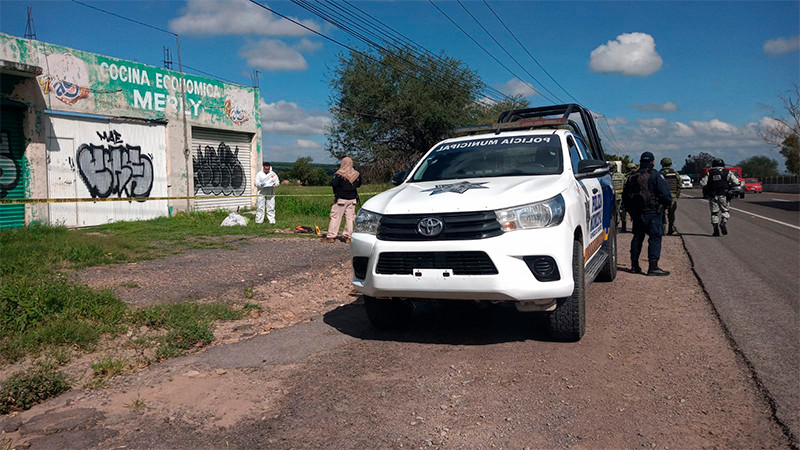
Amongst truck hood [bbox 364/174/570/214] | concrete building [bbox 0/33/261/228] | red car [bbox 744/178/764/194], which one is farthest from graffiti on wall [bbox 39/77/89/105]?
red car [bbox 744/178/764/194]

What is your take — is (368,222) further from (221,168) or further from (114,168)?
(221,168)

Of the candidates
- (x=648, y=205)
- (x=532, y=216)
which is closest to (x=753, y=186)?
(x=648, y=205)

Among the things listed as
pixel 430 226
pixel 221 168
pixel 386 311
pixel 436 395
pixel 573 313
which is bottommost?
pixel 436 395

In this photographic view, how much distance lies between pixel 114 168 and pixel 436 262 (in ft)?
45.7

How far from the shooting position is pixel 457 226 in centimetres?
454

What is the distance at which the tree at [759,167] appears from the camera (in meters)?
92.2

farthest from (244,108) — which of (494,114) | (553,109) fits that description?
(494,114)

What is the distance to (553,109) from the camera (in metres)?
8.62

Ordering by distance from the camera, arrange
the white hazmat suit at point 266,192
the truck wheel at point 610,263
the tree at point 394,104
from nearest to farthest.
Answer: the truck wheel at point 610,263 < the white hazmat suit at point 266,192 < the tree at point 394,104

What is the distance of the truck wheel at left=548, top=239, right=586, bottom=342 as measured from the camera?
15.4ft

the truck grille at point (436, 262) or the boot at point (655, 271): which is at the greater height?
the truck grille at point (436, 262)

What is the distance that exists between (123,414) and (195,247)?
750 cm

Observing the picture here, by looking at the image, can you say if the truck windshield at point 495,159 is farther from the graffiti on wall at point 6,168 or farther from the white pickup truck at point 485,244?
the graffiti on wall at point 6,168

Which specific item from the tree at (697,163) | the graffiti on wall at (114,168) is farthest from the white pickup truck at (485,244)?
the tree at (697,163)
